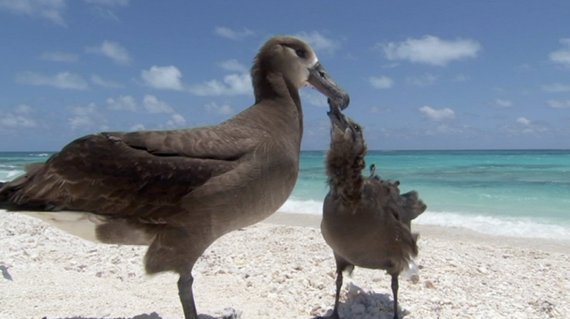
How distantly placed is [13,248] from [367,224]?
4694mm

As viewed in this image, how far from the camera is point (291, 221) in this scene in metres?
14.3

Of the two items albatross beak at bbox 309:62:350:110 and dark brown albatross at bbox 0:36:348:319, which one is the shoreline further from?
dark brown albatross at bbox 0:36:348:319

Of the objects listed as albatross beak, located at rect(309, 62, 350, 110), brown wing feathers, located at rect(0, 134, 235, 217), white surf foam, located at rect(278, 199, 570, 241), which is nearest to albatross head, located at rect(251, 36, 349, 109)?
albatross beak, located at rect(309, 62, 350, 110)

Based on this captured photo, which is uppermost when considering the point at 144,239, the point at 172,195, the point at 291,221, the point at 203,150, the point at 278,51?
the point at 278,51

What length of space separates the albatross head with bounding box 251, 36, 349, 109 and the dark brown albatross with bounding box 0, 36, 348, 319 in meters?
0.57

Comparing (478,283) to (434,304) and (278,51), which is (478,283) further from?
(278,51)

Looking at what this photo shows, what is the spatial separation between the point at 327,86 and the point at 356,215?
113 centimetres

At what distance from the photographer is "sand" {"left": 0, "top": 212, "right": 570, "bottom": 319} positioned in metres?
4.96

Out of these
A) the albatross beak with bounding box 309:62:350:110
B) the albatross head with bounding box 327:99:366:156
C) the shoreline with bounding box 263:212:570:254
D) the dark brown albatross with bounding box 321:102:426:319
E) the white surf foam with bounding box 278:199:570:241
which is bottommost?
the shoreline with bounding box 263:212:570:254

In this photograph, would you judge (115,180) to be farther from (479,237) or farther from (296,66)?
(479,237)

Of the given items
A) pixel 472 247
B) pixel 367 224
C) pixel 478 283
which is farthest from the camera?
pixel 472 247

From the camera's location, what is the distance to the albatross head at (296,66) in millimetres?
4328

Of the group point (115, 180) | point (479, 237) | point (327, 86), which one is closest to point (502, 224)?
point (479, 237)

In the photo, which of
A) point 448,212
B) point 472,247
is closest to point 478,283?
point 472,247
